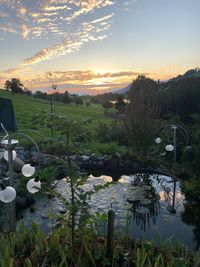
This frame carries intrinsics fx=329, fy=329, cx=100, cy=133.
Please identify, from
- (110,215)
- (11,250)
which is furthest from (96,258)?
(11,250)

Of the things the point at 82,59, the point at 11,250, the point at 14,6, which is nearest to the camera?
the point at 11,250

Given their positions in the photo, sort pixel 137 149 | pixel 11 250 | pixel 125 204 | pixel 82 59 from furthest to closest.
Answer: pixel 82 59 → pixel 137 149 → pixel 125 204 → pixel 11 250

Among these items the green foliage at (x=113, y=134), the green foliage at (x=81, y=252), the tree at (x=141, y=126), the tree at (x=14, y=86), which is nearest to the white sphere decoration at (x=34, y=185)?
the green foliage at (x=81, y=252)

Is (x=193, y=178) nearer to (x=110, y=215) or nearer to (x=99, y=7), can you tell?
(x=110, y=215)

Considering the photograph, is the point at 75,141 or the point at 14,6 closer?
the point at 75,141

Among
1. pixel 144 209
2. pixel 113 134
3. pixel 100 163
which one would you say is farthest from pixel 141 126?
pixel 144 209

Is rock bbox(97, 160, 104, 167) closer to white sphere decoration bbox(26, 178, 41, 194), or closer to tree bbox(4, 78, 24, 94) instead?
white sphere decoration bbox(26, 178, 41, 194)

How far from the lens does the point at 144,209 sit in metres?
8.11

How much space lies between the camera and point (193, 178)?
977cm

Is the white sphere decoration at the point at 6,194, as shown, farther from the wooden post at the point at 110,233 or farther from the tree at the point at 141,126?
the tree at the point at 141,126

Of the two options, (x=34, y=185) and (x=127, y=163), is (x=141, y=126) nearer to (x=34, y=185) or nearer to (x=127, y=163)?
(x=127, y=163)

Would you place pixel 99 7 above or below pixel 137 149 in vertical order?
above

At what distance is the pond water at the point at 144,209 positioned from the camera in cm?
687

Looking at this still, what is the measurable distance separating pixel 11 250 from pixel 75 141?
1.73m
